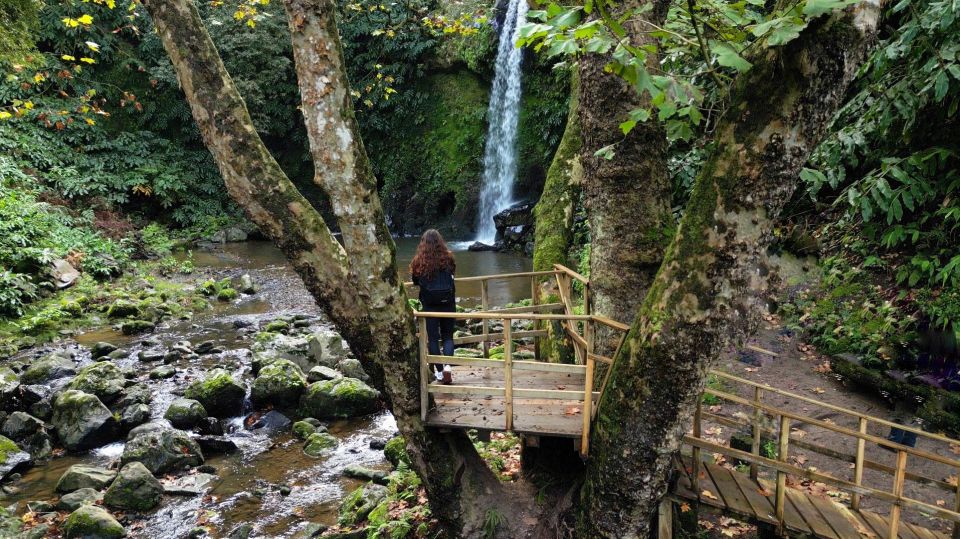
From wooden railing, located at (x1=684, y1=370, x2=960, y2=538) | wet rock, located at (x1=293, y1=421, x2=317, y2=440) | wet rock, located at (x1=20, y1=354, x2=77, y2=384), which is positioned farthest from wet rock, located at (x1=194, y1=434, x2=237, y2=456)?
wooden railing, located at (x1=684, y1=370, x2=960, y2=538)

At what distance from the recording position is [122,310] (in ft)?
42.4

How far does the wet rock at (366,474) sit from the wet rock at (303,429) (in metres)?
Result: 1.13

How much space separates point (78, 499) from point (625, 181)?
6876 mm

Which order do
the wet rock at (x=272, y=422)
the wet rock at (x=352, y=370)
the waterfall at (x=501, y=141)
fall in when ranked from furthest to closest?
the waterfall at (x=501, y=141) < the wet rock at (x=352, y=370) < the wet rock at (x=272, y=422)

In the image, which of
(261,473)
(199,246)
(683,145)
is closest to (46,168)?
(199,246)

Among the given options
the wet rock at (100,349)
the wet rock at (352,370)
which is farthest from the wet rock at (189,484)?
the wet rock at (100,349)

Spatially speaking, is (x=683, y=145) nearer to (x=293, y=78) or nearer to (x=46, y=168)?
(x=293, y=78)

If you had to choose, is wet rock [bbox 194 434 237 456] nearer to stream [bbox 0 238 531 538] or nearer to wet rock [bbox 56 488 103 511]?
stream [bbox 0 238 531 538]

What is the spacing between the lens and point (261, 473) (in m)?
7.36

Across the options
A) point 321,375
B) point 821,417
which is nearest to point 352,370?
point 321,375

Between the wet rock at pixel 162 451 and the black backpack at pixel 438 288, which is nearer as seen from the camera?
the black backpack at pixel 438 288

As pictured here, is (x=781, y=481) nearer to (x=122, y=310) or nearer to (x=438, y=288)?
(x=438, y=288)

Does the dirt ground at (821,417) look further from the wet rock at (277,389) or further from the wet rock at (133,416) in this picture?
the wet rock at (133,416)

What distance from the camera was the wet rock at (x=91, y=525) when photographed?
5.95 meters
